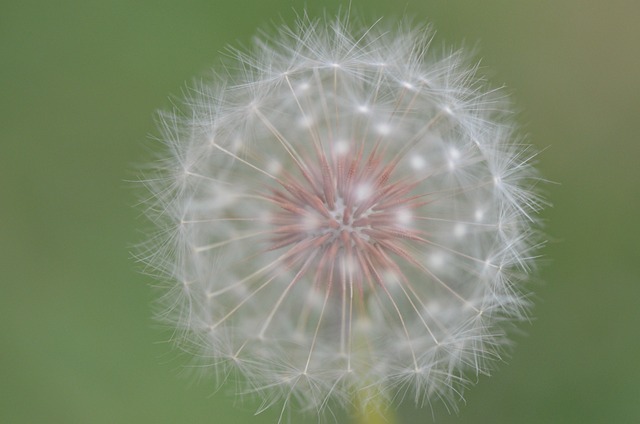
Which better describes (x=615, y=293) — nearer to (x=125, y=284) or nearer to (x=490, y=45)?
(x=490, y=45)

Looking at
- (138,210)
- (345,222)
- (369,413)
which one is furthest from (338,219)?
(138,210)

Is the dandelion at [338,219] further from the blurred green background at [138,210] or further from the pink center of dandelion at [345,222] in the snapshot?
the blurred green background at [138,210]

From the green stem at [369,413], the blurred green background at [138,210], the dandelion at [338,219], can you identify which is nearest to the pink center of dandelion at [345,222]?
the dandelion at [338,219]

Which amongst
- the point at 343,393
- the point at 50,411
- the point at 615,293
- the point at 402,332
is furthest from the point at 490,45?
the point at 50,411

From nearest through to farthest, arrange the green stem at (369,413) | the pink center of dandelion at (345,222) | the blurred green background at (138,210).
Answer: the pink center of dandelion at (345,222), the green stem at (369,413), the blurred green background at (138,210)

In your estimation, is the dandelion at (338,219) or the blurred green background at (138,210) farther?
the blurred green background at (138,210)

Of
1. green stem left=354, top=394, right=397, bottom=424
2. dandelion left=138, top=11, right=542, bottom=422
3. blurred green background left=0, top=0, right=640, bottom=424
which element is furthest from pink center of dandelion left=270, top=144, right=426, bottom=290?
blurred green background left=0, top=0, right=640, bottom=424

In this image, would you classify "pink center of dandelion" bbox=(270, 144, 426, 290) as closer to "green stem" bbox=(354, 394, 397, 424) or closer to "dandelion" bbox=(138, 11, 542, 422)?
"dandelion" bbox=(138, 11, 542, 422)
